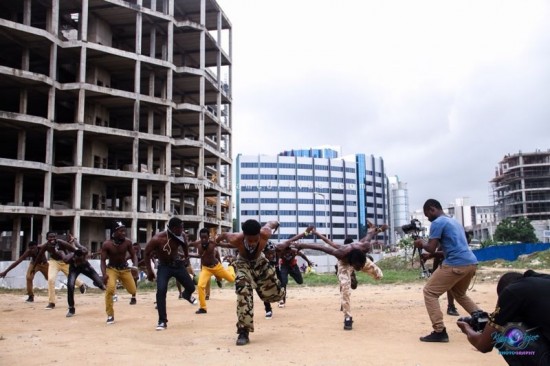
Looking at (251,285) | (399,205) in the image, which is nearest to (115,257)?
(251,285)

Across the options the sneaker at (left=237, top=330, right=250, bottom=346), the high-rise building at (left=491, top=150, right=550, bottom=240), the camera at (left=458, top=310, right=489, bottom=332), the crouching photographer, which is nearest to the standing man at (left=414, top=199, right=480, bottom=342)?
the sneaker at (left=237, top=330, right=250, bottom=346)

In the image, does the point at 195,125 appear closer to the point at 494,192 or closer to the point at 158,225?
the point at 158,225

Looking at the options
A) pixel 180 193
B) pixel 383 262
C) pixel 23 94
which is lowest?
pixel 383 262

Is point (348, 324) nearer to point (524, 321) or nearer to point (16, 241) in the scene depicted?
point (524, 321)

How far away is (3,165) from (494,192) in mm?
104358

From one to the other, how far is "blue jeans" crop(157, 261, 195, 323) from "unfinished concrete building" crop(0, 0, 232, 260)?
30.0 meters

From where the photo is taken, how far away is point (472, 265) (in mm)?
7250

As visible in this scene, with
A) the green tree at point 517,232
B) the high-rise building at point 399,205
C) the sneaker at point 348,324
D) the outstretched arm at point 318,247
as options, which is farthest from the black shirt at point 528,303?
the high-rise building at point 399,205

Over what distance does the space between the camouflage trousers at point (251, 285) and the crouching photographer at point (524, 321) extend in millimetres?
4390

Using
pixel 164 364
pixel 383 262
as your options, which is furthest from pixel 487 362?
pixel 383 262

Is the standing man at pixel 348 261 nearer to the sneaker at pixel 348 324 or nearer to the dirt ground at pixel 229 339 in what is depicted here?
the sneaker at pixel 348 324

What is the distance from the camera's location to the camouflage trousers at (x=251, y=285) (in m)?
7.64

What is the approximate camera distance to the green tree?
75.4 metres

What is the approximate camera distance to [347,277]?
30.3 feet
